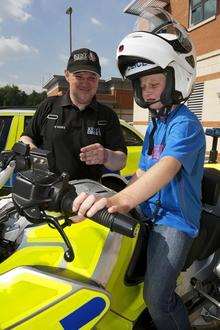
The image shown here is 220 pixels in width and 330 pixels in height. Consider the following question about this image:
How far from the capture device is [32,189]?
169 centimetres

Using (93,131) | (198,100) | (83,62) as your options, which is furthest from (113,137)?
(198,100)

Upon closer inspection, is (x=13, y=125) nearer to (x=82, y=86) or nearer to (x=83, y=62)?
(x=82, y=86)

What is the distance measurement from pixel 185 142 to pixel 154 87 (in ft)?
1.59

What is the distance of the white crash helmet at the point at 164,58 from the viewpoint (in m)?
2.40

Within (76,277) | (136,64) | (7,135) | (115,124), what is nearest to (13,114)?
(7,135)

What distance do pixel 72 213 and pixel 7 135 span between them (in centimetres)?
582

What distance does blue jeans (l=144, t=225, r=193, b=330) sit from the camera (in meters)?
2.26

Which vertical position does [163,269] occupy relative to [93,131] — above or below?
below

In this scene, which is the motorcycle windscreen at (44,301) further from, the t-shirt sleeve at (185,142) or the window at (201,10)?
the window at (201,10)

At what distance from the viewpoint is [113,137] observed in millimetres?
3828

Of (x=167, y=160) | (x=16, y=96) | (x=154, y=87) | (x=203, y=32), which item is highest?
(x=203, y=32)

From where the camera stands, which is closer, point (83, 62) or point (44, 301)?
point (44, 301)

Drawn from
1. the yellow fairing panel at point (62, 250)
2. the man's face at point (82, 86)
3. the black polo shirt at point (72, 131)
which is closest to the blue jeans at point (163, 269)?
the yellow fairing panel at point (62, 250)

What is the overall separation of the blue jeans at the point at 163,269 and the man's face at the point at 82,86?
1.71 meters
